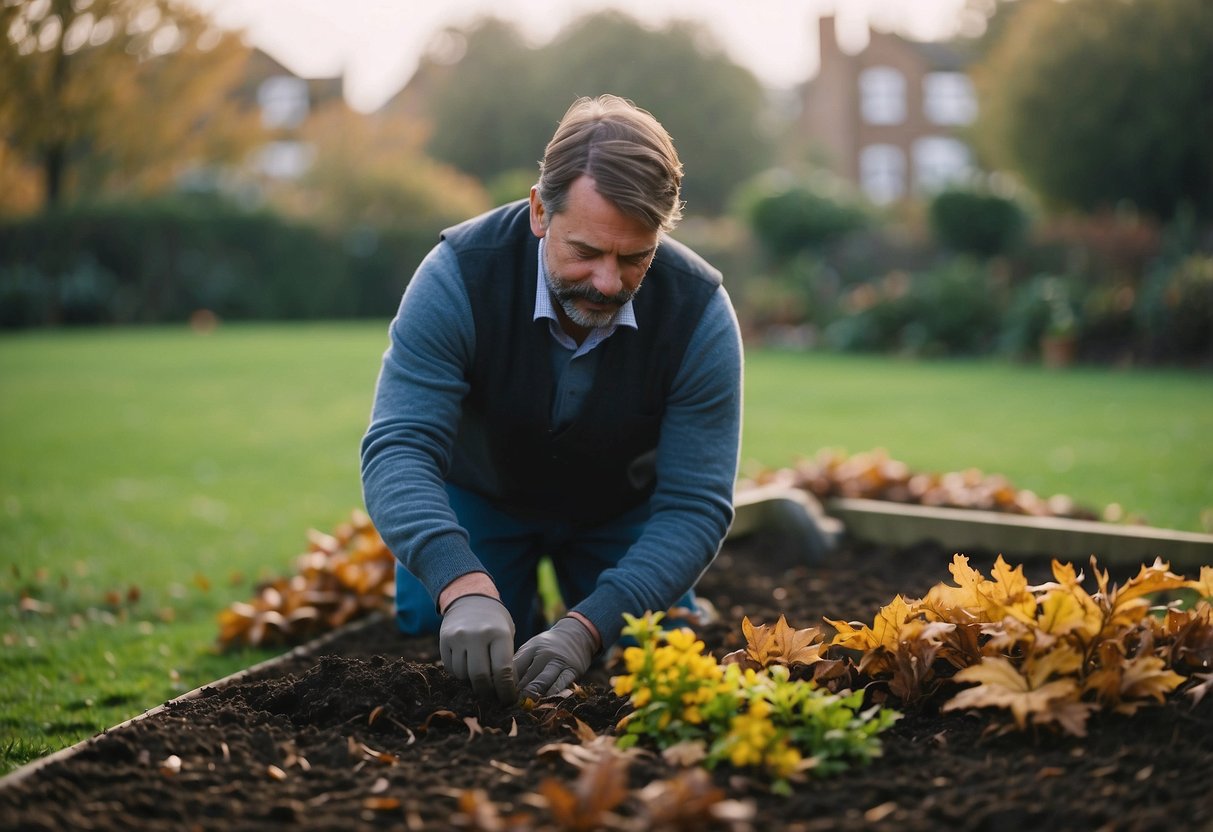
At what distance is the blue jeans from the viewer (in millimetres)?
3291

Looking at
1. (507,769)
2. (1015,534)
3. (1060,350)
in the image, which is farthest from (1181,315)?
(507,769)

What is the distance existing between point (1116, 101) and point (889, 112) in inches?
1069

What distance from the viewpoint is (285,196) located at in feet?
90.2

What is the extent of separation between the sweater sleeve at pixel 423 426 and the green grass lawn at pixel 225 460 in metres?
1.06

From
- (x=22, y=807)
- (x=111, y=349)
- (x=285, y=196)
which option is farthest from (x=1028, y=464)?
(x=285, y=196)

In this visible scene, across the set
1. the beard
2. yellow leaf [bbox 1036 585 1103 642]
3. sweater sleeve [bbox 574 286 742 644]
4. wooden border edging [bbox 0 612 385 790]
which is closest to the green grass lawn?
wooden border edging [bbox 0 612 385 790]

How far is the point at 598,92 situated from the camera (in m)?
39.7

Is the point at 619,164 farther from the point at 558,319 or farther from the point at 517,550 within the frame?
the point at 517,550

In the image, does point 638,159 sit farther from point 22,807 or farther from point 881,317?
point 881,317

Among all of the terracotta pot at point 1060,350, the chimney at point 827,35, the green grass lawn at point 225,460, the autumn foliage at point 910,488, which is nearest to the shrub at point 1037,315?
the terracotta pot at point 1060,350

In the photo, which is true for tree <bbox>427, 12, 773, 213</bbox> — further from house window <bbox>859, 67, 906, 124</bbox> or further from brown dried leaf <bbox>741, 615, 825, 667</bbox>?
brown dried leaf <bbox>741, 615, 825, 667</bbox>

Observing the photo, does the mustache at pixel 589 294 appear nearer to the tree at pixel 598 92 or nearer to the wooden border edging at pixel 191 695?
the wooden border edging at pixel 191 695

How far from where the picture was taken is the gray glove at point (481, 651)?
215 cm

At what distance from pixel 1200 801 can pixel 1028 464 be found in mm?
5101
